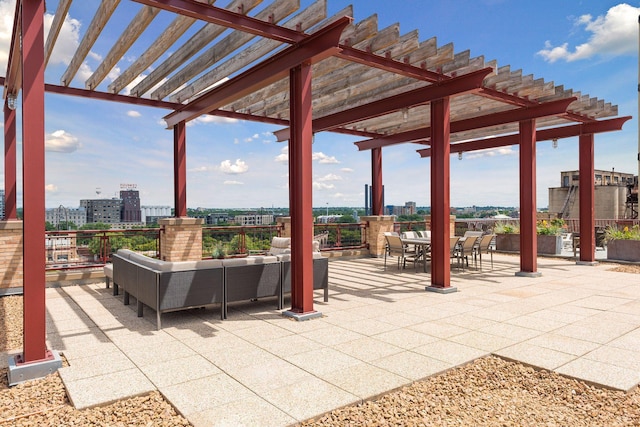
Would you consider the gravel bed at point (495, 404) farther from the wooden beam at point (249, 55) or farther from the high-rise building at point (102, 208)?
the high-rise building at point (102, 208)

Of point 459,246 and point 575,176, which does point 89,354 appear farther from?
point 575,176

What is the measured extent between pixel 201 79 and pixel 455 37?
3825mm

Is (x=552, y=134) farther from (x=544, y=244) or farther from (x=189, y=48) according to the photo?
(x=189, y=48)

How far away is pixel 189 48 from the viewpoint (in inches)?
215

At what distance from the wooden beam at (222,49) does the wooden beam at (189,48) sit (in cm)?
27

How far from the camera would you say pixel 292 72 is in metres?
5.22

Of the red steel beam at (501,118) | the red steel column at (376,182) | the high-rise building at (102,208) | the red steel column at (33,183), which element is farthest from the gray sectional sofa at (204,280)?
the high-rise building at (102,208)

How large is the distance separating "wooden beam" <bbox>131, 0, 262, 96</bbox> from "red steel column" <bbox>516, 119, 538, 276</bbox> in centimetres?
636

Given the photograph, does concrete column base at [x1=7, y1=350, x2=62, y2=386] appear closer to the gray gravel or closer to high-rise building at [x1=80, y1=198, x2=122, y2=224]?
the gray gravel

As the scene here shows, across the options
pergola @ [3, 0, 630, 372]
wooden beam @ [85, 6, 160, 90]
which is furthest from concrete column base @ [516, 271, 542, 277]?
wooden beam @ [85, 6, 160, 90]

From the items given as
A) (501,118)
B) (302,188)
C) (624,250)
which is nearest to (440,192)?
(302,188)

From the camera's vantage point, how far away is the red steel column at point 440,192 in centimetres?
673

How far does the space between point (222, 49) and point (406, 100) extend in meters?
3.27

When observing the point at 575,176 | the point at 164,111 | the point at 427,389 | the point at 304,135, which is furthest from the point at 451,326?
the point at 575,176
